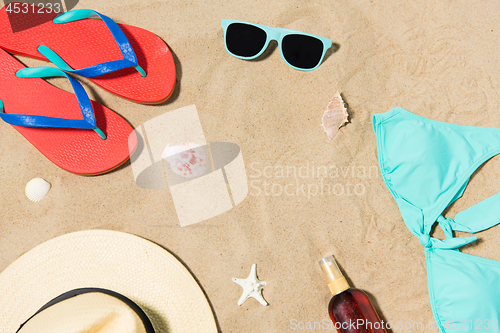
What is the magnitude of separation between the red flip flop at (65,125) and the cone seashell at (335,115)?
711mm

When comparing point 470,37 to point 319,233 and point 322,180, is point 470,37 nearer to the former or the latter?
point 322,180

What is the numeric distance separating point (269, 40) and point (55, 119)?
2.64ft

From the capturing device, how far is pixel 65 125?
959 millimetres

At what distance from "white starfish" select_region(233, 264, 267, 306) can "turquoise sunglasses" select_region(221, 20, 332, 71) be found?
0.77 metres

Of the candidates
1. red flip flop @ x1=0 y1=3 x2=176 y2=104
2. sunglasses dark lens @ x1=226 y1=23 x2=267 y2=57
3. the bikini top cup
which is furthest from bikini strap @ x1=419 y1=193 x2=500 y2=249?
red flip flop @ x1=0 y1=3 x2=176 y2=104

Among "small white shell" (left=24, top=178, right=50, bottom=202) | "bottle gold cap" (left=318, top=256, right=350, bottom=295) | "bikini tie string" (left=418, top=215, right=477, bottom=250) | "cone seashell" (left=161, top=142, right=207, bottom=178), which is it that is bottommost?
"bottle gold cap" (left=318, top=256, right=350, bottom=295)

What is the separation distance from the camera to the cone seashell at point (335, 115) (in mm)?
996

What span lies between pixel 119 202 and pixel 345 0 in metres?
1.14

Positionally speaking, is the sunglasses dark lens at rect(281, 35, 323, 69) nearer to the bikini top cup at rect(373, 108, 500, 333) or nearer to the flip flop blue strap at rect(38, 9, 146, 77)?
the bikini top cup at rect(373, 108, 500, 333)

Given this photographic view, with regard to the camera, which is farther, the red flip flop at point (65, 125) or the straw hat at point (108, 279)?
the red flip flop at point (65, 125)

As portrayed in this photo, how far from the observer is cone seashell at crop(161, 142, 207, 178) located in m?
1.01

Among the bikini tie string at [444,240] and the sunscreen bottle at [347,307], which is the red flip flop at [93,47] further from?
the bikini tie string at [444,240]

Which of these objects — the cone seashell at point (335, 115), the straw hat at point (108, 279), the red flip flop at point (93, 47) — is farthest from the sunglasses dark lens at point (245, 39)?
the straw hat at point (108, 279)

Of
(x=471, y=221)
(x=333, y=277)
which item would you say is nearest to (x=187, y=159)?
(x=333, y=277)
